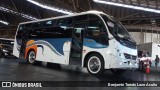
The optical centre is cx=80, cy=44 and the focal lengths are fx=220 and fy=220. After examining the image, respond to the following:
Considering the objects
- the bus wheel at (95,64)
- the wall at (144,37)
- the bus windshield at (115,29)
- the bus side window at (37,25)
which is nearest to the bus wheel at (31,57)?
the bus side window at (37,25)

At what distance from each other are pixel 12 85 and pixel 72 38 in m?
4.99

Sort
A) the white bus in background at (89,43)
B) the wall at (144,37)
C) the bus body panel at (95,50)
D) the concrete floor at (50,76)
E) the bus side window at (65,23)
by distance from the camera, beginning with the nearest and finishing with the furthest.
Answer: the concrete floor at (50,76) < the bus body panel at (95,50) < the white bus in background at (89,43) < the bus side window at (65,23) < the wall at (144,37)

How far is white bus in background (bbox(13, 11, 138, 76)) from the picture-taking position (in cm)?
924

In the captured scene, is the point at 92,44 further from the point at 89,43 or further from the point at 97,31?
the point at 97,31

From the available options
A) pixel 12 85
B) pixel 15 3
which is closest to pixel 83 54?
pixel 12 85

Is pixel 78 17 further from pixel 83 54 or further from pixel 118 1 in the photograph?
pixel 118 1

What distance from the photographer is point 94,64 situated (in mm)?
9680

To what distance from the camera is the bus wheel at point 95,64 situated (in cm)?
942

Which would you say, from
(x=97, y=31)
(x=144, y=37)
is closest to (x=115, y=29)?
(x=97, y=31)

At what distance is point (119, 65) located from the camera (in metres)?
9.16

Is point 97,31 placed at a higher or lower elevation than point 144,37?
lower

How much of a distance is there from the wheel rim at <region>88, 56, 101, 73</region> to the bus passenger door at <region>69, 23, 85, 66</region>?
1.82 feet

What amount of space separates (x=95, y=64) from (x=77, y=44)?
147 cm

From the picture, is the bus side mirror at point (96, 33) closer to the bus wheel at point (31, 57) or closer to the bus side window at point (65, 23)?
the bus side window at point (65, 23)
